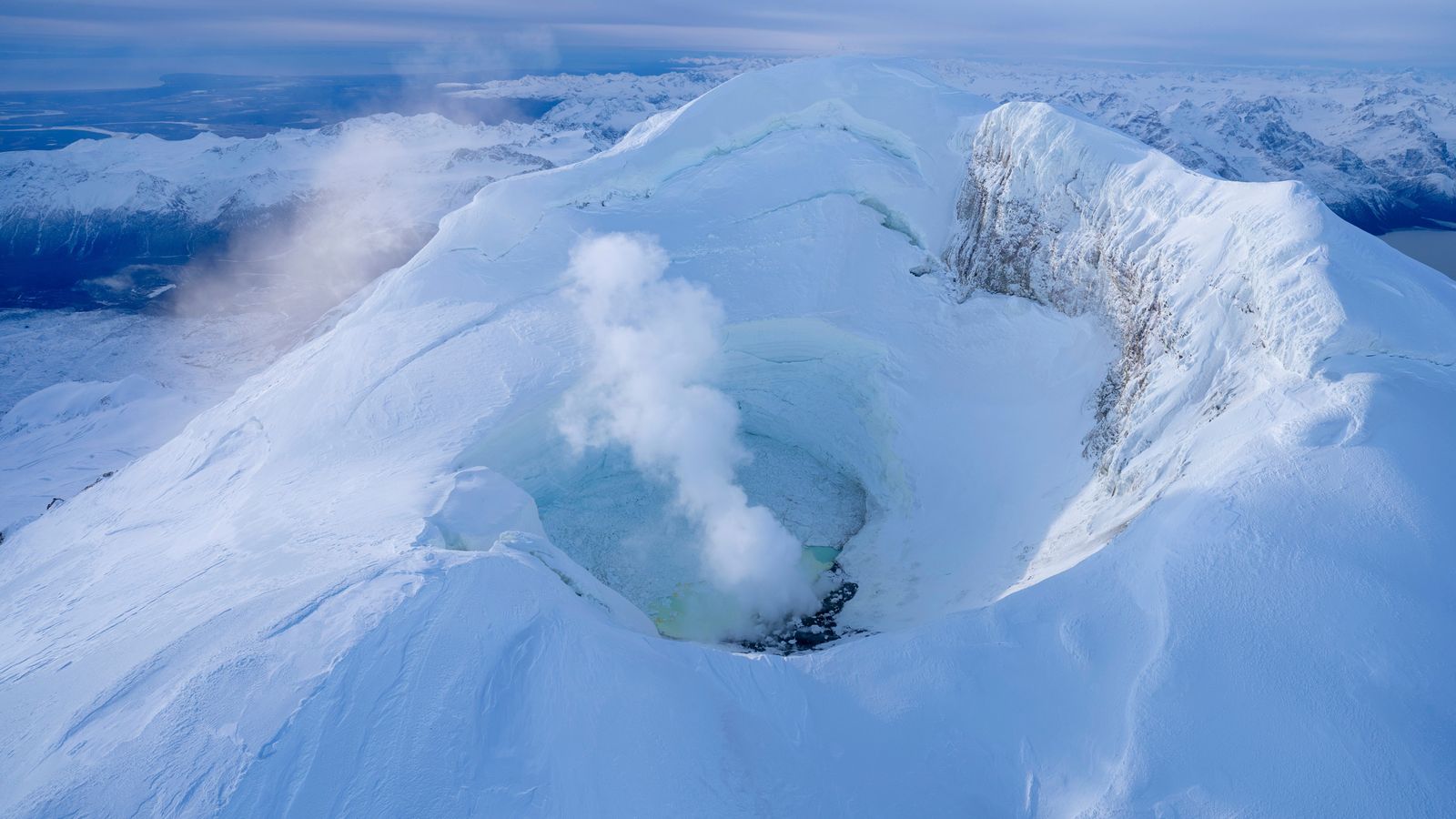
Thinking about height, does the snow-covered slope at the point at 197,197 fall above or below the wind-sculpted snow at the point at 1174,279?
below

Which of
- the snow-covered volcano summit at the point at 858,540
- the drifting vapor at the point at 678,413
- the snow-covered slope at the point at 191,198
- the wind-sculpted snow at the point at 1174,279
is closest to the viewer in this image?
the snow-covered volcano summit at the point at 858,540

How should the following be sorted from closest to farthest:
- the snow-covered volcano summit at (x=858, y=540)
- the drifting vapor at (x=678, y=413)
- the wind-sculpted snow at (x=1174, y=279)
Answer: the snow-covered volcano summit at (x=858, y=540) → the wind-sculpted snow at (x=1174, y=279) → the drifting vapor at (x=678, y=413)

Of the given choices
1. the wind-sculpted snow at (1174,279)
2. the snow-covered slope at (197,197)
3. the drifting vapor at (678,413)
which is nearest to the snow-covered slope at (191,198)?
the snow-covered slope at (197,197)

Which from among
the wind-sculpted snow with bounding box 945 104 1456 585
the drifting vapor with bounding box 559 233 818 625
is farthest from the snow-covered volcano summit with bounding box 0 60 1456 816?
the drifting vapor with bounding box 559 233 818 625

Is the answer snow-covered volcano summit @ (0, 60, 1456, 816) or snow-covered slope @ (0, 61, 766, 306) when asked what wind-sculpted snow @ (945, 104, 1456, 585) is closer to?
snow-covered volcano summit @ (0, 60, 1456, 816)

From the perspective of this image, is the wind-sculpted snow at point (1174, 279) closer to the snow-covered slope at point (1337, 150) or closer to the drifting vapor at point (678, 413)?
the drifting vapor at point (678, 413)

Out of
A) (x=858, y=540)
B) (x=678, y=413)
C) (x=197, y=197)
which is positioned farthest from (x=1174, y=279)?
(x=197, y=197)

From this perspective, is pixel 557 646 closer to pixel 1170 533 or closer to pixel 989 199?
pixel 1170 533
